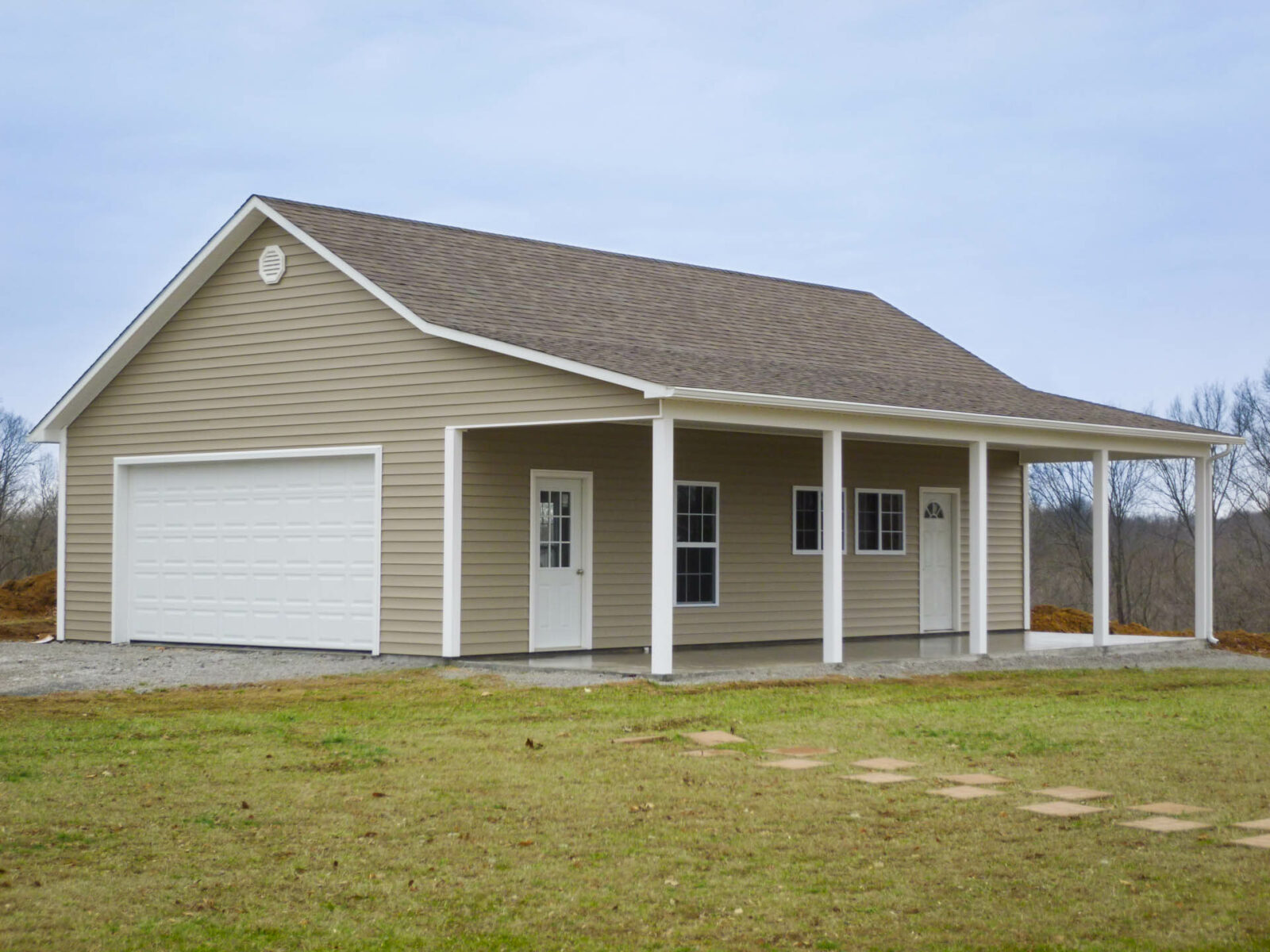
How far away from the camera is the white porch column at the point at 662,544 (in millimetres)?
13693

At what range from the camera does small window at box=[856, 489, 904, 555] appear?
20500 mm

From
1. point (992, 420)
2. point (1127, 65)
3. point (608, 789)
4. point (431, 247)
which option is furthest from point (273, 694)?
point (1127, 65)

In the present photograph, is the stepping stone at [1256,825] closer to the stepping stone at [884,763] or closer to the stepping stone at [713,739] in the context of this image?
the stepping stone at [884,763]

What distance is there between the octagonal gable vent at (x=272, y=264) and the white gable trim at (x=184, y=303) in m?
0.35

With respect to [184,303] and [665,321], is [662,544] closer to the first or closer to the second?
[665,321]

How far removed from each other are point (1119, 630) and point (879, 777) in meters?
17.5

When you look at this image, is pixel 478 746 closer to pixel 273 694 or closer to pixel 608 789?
pixel 608 789

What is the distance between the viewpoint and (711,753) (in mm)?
9797

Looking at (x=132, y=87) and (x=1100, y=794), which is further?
(x=132, y=87)

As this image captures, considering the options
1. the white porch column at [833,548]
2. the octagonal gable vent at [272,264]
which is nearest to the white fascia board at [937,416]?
the white porch column at [833,548]

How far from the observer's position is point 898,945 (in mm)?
5332

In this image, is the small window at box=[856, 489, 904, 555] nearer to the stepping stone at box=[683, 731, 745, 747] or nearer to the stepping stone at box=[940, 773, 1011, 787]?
the stepping stone at box=[683, 731, 745, 747]

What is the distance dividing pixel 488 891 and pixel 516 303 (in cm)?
1199

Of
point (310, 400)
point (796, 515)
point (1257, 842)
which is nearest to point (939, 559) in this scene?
point (796, 515)
